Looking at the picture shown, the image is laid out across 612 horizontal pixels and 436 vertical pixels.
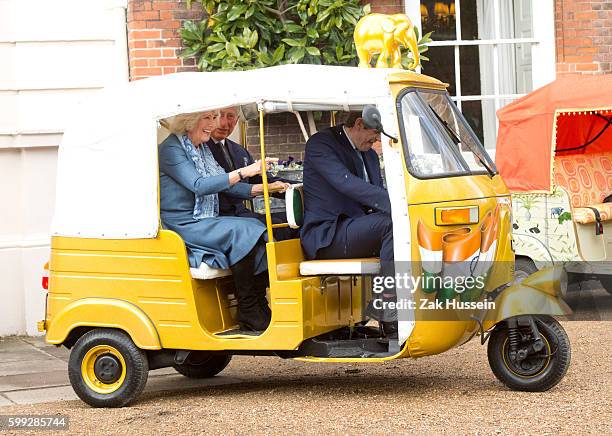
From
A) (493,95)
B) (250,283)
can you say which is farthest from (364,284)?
(493,95)

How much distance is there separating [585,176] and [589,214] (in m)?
1.02

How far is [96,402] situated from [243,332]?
972mm

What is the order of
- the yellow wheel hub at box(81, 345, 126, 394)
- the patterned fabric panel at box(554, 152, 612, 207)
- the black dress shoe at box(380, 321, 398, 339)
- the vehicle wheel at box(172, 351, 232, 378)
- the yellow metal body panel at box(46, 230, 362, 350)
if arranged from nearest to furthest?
1. the yellow metal body panel at box(46, 230, 362, 350)
2. the black dress shoe at box(380, 321, 398, 339)
3. the yellow wheel hub at box(81, 345, 126, 394)
4. the vehicle wheel at box(172, 351, 232, 378)
5. the patterned fabric panel at box(554, 152, 612, 207)

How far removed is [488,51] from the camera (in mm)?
12422

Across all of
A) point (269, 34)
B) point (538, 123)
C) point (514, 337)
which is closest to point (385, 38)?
point (269, 34)

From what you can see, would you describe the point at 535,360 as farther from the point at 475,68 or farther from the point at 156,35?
the point at 475,68

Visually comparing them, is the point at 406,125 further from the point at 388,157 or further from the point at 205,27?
the point at 205,27

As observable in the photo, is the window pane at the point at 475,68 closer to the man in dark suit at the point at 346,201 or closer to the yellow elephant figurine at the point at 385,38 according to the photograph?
the yellow elephant figurine at the point at 385,38

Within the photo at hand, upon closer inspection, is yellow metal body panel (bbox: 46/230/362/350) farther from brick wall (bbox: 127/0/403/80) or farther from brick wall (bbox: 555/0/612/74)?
brick wall (bbox: 555/0/612/74)

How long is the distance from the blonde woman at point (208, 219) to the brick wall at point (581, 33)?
5810 mm

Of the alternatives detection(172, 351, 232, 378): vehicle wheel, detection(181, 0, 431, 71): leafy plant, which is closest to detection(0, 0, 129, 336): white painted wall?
detection(181, 0, 431, 71): leafy plant

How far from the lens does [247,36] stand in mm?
10820

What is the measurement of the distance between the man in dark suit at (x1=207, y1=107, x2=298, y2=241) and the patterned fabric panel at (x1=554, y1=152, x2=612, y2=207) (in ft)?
13.0

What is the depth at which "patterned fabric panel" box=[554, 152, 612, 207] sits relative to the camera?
36.4 feet
